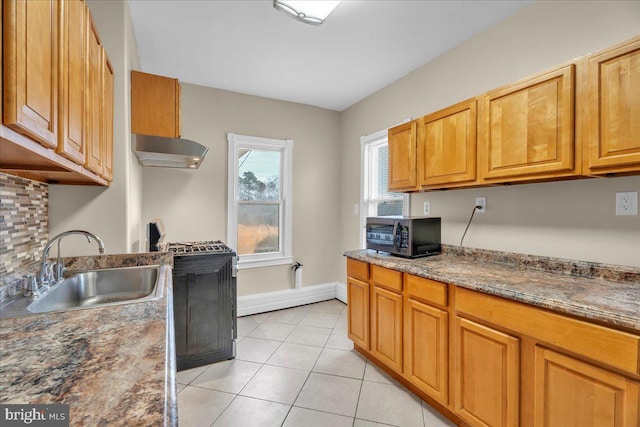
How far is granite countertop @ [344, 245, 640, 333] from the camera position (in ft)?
3.70

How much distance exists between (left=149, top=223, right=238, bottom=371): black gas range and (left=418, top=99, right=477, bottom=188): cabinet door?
180 cm

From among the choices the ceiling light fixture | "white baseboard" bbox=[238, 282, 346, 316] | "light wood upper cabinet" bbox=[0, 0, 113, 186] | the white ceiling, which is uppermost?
the white ceiling

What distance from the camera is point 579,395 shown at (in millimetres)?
1143

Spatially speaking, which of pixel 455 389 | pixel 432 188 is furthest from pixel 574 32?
pixel 455 389

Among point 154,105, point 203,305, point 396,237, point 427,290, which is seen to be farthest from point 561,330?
point 154,105

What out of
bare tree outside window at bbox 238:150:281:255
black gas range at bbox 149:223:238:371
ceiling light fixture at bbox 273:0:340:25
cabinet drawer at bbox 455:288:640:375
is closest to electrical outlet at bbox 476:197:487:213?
cabinet drawer at bbox 455:288:640:375

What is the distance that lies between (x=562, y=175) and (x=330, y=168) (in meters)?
2.80

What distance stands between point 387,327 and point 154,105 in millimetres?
2498

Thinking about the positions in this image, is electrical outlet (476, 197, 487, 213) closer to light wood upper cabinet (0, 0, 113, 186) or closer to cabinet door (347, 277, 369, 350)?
cabinet door (347, 277, 369, 350)

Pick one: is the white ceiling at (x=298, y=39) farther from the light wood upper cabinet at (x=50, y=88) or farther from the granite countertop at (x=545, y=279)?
the granite countertop at (x=545, y=279)

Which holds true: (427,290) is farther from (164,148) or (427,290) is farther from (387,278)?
(164,148)

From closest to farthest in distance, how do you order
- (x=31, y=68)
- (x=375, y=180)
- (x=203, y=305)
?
1. (x=31, y=68)
2. (x=203, y=305)
3. (x=375, y=180)

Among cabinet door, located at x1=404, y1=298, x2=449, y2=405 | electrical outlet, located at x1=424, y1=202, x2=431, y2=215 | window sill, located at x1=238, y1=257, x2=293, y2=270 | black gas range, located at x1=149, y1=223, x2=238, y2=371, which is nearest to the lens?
cabinet door, located at x1=404, y1=298, x2=449, y2=405

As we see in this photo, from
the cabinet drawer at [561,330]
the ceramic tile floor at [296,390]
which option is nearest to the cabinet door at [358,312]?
the ceramic tile floor at [296,390]
